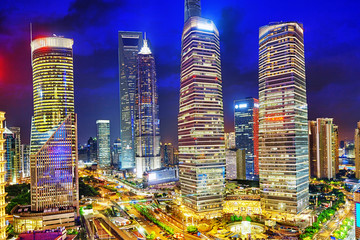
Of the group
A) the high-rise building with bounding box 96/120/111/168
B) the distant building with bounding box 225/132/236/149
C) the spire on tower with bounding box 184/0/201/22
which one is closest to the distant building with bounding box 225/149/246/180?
the distant building with bounding box 225/132/236/149

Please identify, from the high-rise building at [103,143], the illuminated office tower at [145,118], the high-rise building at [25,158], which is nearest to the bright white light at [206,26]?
the illuminated office tower at [145,118]

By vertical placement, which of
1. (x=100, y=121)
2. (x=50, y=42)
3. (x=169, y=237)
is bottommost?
(x=169, y=237)

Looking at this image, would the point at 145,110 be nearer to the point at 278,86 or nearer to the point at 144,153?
the point at 144,153

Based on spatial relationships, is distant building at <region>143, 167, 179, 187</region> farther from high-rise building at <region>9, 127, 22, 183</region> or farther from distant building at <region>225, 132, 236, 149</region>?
distant building at <region>225, 132, 236, 149</region>

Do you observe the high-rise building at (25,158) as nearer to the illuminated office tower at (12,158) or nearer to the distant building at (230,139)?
the illuminated office tower at (12,158)

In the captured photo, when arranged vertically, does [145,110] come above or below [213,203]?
above

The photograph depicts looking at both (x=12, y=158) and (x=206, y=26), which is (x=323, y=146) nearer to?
(x=206, y=26)

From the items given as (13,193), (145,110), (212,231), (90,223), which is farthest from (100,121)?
(212,231)
